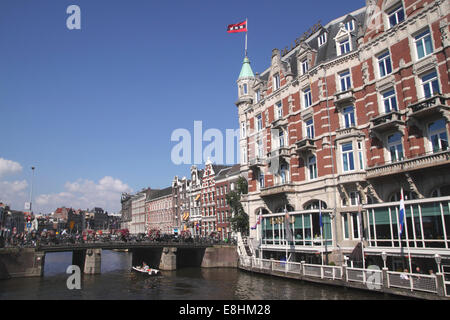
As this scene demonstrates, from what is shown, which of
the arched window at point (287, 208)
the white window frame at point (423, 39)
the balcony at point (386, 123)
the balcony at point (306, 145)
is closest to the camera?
the white window frame at point (423, 39)

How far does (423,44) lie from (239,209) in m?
33.8

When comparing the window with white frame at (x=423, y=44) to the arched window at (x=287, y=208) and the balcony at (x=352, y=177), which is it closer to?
the balcony at (x=352, y=177)

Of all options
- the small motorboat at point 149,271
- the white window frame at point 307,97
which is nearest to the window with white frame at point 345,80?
the white window frame at point 307,97

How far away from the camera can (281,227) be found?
120 ft

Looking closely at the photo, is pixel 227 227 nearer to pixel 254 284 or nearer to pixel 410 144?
pixel 254 284

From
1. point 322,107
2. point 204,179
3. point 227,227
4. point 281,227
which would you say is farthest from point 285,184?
point 204,179

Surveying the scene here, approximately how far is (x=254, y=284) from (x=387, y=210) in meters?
13.7

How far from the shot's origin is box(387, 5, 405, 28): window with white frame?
2908 centimetres

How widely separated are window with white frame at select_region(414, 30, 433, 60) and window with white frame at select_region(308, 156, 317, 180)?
13.3 m

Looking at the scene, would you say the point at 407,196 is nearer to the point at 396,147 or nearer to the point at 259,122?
the point at 396,147

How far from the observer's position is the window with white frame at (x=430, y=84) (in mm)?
26047

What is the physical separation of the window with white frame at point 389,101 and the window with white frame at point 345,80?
161 inches

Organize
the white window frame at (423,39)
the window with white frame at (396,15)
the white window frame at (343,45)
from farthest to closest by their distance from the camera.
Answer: the white window frame at (343,45)
the window with white frame at (396,15)
the white window frame at (423,39)

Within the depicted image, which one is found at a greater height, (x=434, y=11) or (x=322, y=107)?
(x=434, y=11)
